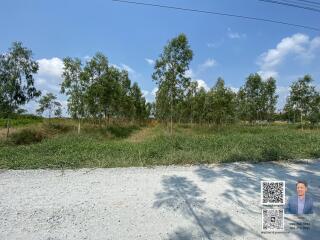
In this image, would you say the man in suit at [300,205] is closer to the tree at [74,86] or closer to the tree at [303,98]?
the tree at [74,86]

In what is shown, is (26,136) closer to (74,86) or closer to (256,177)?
(74,86)

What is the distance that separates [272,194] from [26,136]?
17240 mm

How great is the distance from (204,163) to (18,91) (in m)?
13.4

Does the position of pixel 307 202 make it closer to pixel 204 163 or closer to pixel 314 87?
pixel 204 163

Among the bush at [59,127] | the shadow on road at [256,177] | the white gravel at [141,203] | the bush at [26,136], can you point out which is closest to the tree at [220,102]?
the bush at [59,127]

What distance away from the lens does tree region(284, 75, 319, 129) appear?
1133 inches

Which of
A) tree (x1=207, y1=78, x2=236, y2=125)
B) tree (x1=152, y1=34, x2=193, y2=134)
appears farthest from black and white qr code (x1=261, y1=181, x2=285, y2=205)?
tree (x1=207, y1=78, x2=236, y2=125)

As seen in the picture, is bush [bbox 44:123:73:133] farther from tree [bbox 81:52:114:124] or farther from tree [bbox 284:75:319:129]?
tree [bbox 284:75:319:129]

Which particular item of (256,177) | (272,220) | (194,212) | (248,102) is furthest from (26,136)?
(248,102)

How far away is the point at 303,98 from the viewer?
95.2 ft

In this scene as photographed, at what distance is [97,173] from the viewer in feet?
20.4

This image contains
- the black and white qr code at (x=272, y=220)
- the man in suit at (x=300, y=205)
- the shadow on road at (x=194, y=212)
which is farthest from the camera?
the man in suit at (x=300, y=205)

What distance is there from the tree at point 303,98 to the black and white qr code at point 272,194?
28.3m

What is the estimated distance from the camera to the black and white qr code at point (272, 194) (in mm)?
4051
